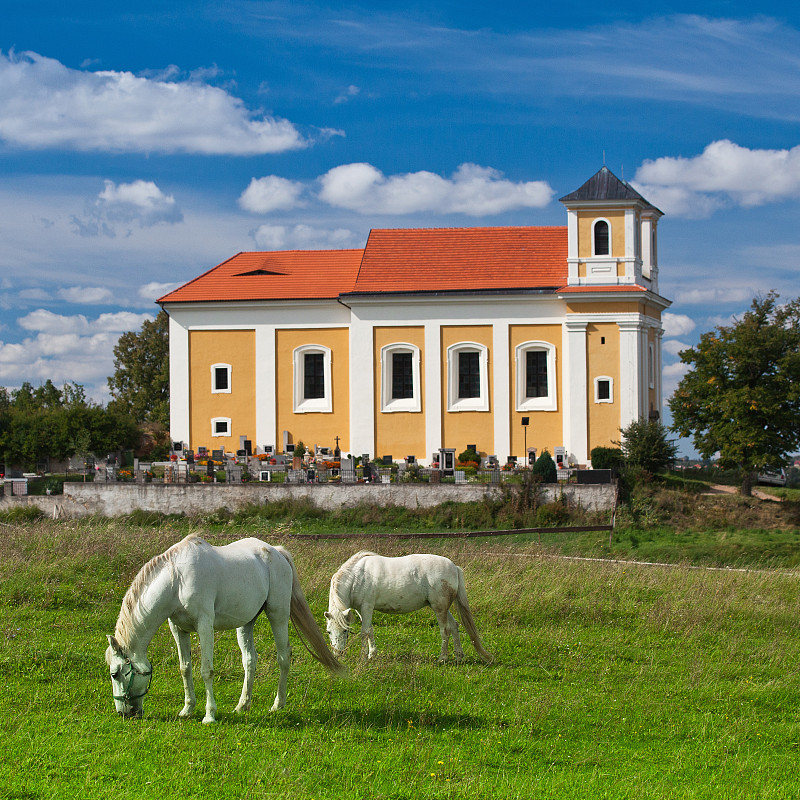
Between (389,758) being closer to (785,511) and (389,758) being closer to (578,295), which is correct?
(785,511)

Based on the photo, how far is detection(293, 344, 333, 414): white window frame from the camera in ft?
125

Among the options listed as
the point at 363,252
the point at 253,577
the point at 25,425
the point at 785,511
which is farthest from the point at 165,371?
the point at 253,577

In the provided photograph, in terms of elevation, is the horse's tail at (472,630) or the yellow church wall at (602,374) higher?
the yellow church wall at (602,374)

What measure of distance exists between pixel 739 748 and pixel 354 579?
13.7ft

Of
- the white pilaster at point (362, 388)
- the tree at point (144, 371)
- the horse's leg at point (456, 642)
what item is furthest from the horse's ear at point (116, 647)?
the tree at point (144, 371)

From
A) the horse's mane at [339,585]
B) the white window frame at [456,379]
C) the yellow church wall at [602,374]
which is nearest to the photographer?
the horse's mane at [339,585]

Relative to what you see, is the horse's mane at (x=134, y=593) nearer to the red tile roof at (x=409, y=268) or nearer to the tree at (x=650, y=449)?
the tree at (x=650, y=449)

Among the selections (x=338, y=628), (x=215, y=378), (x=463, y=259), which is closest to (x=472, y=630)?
(x=338, y=628)

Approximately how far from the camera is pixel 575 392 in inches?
1414

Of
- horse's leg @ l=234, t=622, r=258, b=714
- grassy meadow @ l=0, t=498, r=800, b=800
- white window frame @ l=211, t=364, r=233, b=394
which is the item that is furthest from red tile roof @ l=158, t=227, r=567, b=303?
horse's leg @ l=234, t=622, r=258, b=714

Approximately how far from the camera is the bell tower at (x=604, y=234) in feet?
119

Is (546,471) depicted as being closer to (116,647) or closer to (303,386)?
(303,386)

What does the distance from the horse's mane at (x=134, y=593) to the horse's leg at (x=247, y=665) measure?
0.93 meters

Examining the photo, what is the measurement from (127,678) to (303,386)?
31860 millimetres
